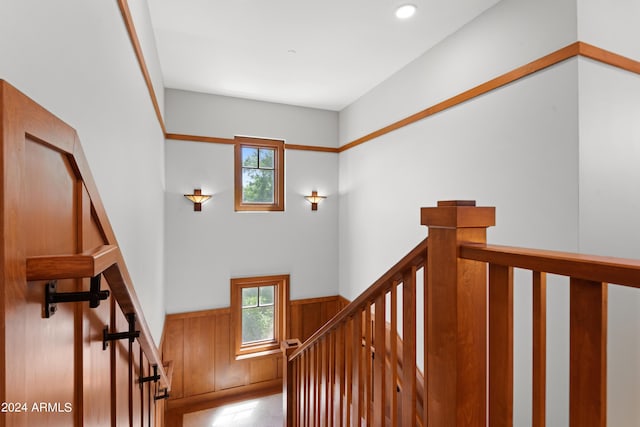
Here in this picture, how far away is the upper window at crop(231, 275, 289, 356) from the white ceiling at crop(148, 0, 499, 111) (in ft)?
8.26

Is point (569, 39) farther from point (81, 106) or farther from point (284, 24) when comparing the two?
point (81, 106)

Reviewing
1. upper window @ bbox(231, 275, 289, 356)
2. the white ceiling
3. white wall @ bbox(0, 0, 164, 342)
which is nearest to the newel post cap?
white wall @ bbox(0, 0, 164, 342)

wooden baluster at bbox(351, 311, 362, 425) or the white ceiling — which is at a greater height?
the white ceiling

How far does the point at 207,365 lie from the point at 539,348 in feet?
12.5

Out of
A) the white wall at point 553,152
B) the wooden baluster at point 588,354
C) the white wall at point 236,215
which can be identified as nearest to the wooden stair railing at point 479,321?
the wooden baluster at point 588,354

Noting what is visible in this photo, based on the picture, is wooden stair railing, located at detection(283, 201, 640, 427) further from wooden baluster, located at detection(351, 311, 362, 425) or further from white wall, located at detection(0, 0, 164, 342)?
white wall, located at detection(0, 0, 164, 342)

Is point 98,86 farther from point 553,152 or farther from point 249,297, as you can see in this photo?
point 249,297

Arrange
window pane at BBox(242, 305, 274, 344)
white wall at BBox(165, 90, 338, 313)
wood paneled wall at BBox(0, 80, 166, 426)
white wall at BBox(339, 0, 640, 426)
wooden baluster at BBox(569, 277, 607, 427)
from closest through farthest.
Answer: wood paneled wall at BBox(0, 80, 166, 426)
wooden baluster at BBox(569, 277, 607, 427)
white wall at BBox(339, 0, 640, 426)
white wall at BBox(165, 90, 338, 313)
window pane at BBox(242, 305, 274, 344)

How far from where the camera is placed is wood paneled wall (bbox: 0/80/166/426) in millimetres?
426

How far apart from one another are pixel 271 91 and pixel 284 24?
130 cm

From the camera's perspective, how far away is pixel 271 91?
3.64 metres

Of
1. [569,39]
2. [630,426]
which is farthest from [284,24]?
[630,426]

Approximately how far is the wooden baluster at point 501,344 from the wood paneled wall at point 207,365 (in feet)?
11.4

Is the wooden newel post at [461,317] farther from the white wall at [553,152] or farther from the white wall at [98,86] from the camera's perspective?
the white wall at [553,152]
